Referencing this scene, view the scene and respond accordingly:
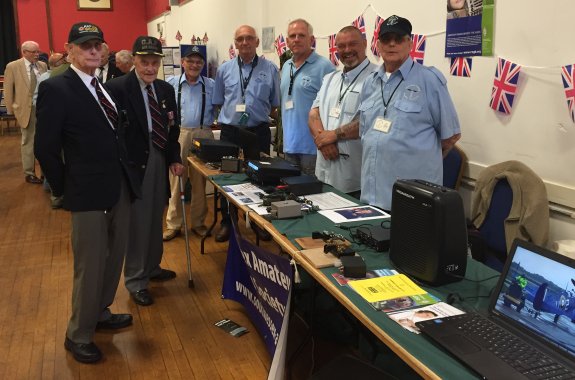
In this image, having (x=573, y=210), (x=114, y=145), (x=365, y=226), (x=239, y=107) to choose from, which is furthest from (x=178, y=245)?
(x=573, y=210)

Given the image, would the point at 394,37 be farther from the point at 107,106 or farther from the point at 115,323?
the point at 115,323

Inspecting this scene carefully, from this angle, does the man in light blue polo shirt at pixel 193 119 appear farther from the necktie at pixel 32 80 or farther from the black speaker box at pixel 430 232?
the necktie at pixel 32 80

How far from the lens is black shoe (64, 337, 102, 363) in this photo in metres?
2.55

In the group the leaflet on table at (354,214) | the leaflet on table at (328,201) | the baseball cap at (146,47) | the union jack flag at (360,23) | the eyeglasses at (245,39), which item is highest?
the union jack flag at (360,23)

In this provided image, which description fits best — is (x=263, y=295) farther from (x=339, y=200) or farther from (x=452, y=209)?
(x=452, y=209)

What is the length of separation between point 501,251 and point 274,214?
130 cm

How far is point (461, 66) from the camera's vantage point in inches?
118

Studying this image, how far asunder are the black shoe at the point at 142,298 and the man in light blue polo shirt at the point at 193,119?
44.3 inches

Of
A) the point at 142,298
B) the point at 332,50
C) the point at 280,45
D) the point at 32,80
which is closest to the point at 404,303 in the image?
the point at 142,298

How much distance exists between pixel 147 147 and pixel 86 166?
0.65 metres

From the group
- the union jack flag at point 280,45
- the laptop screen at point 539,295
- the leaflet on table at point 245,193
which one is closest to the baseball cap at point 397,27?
the leaflet on table at point 245,193

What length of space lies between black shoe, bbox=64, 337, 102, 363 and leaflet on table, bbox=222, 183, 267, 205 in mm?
1081

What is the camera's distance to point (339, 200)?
2664 millimetres

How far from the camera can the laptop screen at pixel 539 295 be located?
1252 mm
